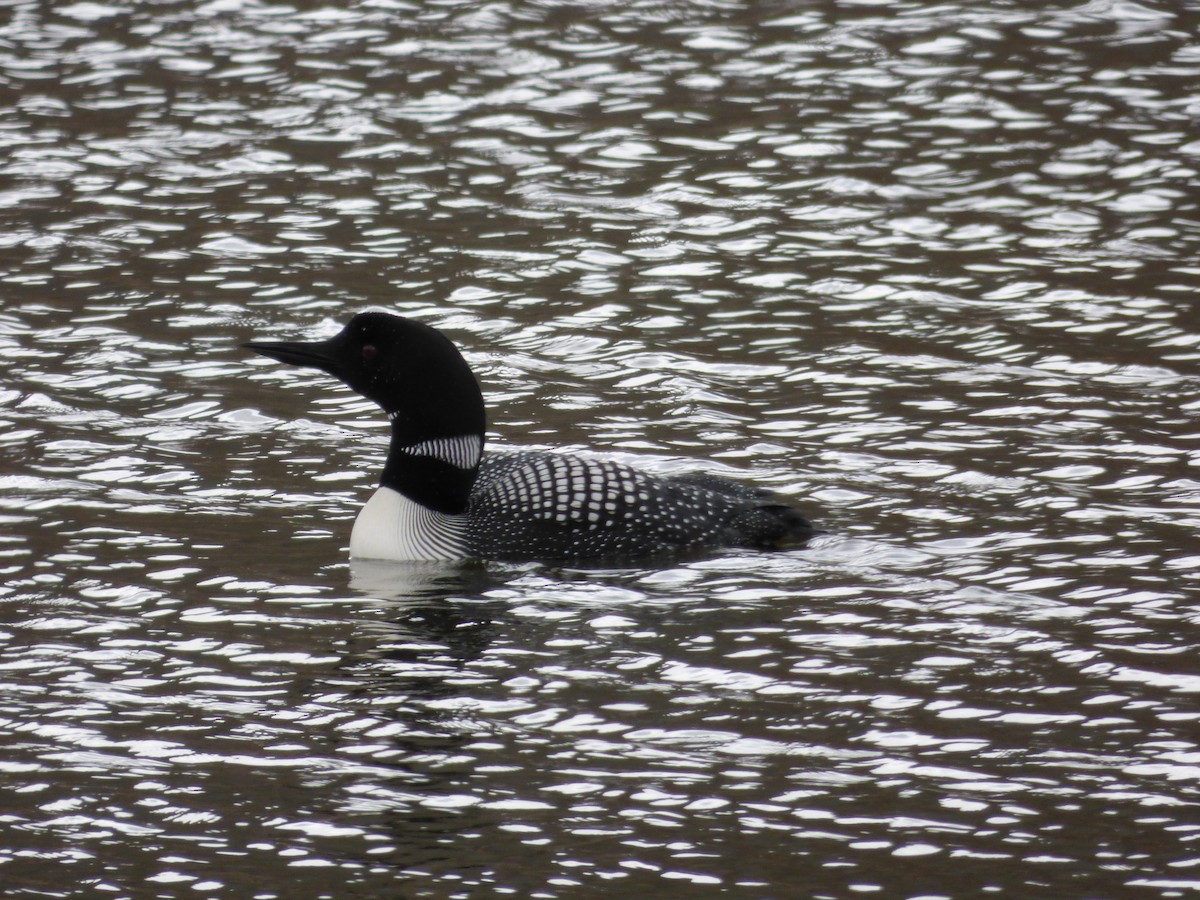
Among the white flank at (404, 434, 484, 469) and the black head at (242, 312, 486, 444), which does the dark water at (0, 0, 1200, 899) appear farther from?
the black head at (242, 312, 486, 444)

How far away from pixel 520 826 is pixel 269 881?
2.41 feet

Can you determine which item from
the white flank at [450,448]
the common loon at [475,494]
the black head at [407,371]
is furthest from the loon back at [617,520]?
the black head at [407,371]

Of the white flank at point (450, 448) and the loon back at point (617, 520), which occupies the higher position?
the white flank at point (450, 448)

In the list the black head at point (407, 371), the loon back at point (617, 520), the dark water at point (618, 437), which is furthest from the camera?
the black head at point (407, 371)

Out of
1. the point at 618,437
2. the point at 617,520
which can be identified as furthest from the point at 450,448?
the point at 618,437

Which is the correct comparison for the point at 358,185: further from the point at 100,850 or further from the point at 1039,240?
the point at 100,850

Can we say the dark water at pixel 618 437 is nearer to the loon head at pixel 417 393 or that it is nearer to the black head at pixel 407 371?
the loon head at pixel 417 393

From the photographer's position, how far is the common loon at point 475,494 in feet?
24.2

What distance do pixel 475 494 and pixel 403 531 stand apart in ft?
1.19

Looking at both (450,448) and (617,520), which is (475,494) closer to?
(450,448)

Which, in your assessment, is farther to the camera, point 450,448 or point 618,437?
point 618,437

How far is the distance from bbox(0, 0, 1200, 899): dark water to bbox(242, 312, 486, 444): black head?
621 mm

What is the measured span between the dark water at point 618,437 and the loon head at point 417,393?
446 mm

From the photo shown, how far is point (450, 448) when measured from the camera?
24.8 ft
